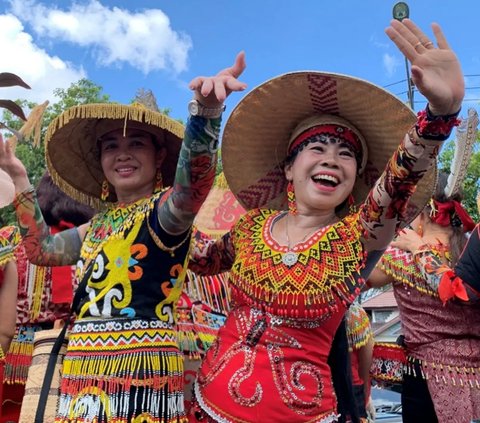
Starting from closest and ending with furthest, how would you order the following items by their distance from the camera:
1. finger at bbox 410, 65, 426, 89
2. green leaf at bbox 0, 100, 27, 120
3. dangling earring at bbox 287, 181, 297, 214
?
green leaf at bbox 0, 100, 27, 120 < finger at bbox 410, 65, 426, 89 < dangling earring at bbox 287, 181, 297, 214

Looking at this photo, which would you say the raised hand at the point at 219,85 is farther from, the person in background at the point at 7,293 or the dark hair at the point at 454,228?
the dark hair at the point at 454,228

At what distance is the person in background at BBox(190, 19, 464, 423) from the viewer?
6.31 feet

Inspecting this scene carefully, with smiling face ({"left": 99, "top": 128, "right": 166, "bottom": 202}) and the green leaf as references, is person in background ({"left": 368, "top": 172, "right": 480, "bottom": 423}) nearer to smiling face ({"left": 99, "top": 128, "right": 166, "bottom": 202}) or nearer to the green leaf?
smiling face ({"left": 99, "top": 128, "right": 166, "bottom": 202})

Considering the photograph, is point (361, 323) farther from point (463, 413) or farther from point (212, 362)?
point (212, 362)

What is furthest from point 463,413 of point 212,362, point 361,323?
point 212,362

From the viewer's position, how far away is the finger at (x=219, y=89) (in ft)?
6.20

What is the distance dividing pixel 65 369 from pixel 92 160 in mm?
1079

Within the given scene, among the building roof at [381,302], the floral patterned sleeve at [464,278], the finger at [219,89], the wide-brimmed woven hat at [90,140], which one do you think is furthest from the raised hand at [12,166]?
the building roof at [381,302]

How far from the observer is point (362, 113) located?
251cm

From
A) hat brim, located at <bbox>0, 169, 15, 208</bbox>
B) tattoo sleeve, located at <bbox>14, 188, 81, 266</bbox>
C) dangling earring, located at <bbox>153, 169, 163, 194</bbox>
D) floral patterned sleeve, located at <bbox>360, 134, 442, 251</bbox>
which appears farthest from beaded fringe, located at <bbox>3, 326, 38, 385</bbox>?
hat brim, located at <bbox>0, 169, 15, 208</bbox>

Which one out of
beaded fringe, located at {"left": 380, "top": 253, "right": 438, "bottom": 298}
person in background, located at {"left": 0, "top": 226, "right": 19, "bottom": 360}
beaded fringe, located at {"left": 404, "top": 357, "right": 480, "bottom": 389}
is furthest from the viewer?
beaded fringe, located at {"left": 380, "top": 253, "right": 438, "bottom": 298}

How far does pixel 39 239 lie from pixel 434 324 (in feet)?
7.81

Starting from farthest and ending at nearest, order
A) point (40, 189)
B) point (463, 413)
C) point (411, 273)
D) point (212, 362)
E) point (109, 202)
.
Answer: point (40, 189) → point (411, 273) → point (463, 413) → point (109, 202) → point (212, 362)

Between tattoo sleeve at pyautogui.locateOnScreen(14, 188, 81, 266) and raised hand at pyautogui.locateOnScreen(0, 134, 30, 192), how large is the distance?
49mm
